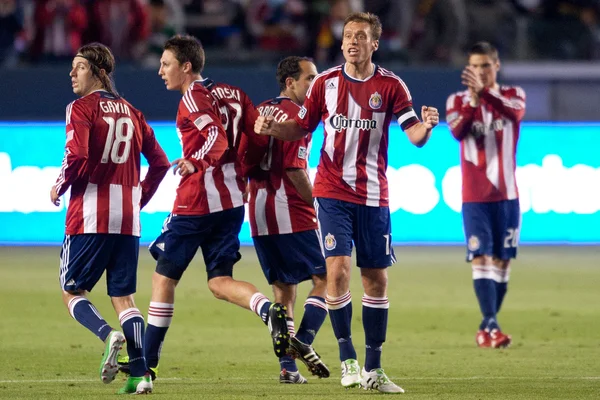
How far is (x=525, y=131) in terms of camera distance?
16141 millimetres

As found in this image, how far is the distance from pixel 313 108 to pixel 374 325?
130cm

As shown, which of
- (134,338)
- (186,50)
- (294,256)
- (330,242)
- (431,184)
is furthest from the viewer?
(431,184)

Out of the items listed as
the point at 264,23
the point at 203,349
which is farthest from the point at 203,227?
the point at 264,23

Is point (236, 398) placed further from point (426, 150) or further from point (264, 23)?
point (264, 23)

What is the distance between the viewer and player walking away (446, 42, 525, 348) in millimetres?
9234

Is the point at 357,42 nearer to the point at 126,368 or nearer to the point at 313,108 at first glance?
the point at 313,108

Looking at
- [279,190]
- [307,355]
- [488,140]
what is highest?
[488,140]

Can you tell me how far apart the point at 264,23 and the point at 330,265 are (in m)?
12.7

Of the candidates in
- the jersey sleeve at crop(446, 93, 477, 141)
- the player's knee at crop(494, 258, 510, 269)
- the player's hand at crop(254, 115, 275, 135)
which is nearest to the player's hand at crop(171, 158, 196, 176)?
the player's hand at crop(254, 115, 275, 135)

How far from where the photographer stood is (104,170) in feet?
21.7

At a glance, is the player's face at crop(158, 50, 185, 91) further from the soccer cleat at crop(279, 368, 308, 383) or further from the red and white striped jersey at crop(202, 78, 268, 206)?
the soccer cleat at crop(279, 368, 308, 383)

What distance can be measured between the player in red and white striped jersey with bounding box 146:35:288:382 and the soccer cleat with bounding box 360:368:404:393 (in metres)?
0.80

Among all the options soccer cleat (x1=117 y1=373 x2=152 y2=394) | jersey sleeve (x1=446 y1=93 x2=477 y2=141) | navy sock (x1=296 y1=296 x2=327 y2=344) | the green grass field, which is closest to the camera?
soccer cleat (x1=117 y1=373 x2=152 y2=394)

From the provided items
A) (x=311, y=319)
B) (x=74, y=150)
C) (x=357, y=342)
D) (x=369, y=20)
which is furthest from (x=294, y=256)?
(x=357, y=342)
